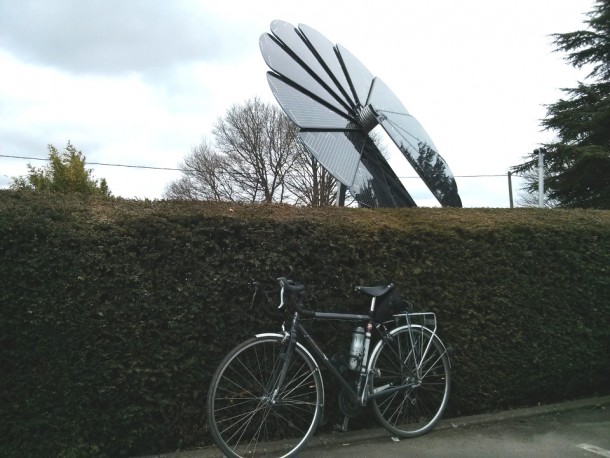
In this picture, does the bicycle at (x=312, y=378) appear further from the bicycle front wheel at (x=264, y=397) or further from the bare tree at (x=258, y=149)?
the bare tree at (x=258, y=149)

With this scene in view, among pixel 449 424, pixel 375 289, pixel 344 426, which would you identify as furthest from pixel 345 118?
pixel 344 426

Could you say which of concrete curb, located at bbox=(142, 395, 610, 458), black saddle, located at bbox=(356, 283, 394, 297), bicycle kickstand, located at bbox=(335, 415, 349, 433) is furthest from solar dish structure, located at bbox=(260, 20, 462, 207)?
bicycle kickstand, located at bbox=(335, 415, 349, 433)

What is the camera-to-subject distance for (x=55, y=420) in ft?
10.0

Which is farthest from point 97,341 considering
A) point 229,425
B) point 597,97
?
point 597,97

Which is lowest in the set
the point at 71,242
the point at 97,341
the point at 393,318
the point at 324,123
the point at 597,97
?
the point at 97,341

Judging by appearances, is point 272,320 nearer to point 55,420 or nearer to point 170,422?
point 170,422

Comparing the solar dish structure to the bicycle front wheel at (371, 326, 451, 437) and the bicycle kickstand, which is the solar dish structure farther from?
the bicycle kickstand

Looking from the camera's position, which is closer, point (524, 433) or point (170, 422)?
point (170, 422)

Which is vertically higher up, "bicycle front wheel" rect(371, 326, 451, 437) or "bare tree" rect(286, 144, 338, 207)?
"bare tree" rect(286, 144, 338, 207)

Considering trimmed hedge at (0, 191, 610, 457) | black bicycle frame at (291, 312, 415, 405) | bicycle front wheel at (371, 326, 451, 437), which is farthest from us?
bicycle front wheel at (371, 326, 451, 437)

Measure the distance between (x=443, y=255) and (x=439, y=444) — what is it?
1469mm

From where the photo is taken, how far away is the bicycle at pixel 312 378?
3232mm

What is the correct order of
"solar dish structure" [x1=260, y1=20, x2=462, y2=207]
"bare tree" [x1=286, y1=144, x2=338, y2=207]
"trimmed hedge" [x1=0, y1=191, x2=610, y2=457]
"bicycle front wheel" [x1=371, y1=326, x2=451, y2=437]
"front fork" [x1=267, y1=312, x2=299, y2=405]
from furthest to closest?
"bare tree" [x1=286, y1=144, x2=338, y2=207]
"solar dish structure" [x1=260, y1=20, x2=462, y2=207]
"bicycle front wheel" [x1=371, y1=326, x2=451, y2=437]
"front fork" [x1=267, y1=312, x2=299, y2=405]
"trimmed hedge" [x1=0, y1=191, x2=610, y2=457]

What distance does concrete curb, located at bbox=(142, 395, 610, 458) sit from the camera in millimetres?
3305
